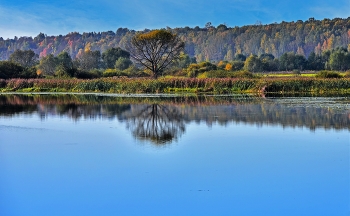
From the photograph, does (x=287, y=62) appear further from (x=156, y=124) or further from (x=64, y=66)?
(x=156, y=124)

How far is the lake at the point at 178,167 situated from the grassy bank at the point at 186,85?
49.1 feet

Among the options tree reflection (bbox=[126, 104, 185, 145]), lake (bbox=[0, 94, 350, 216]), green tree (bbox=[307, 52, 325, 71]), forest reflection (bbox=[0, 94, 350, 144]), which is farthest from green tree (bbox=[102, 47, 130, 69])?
lake (bbox=[0, 94, 350, 216])

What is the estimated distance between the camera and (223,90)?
29.0m

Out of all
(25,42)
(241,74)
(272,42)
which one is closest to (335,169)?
(241,74)

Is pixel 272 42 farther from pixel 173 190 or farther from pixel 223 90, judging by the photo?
pixel 173 190

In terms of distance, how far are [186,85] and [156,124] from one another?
18.1m

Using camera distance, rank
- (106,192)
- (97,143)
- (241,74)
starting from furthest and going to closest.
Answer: (241,74) → (97,143) → (106,192)

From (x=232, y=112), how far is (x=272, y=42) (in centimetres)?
11710

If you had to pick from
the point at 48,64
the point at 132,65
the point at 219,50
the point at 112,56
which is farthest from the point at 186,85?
the point at 219,50

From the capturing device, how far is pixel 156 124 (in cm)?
1252

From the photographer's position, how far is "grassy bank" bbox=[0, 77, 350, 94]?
27391mm

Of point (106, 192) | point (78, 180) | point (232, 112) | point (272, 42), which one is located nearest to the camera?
point (106, 192)

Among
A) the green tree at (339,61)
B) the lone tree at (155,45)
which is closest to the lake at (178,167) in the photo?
the lone tree at (155,45)

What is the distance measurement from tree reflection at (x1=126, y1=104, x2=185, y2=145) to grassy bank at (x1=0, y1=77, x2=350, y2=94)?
12708 millimetres
